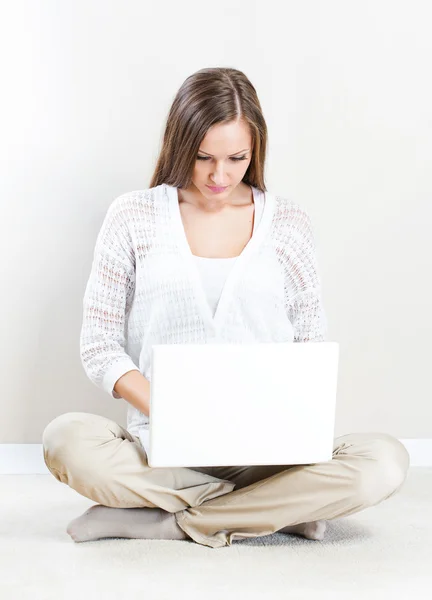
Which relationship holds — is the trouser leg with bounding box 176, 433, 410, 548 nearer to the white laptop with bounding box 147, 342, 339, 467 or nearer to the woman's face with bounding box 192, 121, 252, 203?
the white laptop with bounding box 147, 342, 339, 467

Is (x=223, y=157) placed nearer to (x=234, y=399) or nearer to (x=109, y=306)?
(x=109, y=306)

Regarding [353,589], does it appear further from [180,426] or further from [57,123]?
[57,123]

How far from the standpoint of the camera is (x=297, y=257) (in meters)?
2.10

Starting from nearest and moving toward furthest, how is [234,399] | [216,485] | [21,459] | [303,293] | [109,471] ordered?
1. [234,399]
2. [109,471]
3. [216,485]
4. [303,293]
5. [21,459]

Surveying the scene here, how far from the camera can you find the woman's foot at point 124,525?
70.7 inches

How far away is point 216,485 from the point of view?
187 cm

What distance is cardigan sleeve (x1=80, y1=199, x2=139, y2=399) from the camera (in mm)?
1920

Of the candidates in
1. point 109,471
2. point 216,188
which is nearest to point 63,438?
point 109,471

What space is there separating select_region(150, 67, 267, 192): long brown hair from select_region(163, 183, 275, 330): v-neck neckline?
58 millimetres

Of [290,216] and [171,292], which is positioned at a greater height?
[290,216]

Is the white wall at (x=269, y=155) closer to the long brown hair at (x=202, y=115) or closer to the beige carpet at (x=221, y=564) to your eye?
the long brown hair at (x=202, y=115)

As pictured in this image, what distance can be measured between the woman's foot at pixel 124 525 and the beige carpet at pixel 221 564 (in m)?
0.02

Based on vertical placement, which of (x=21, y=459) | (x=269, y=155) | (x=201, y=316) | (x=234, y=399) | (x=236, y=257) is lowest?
A: (x=21, y=459)

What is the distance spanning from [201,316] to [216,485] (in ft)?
1.10
